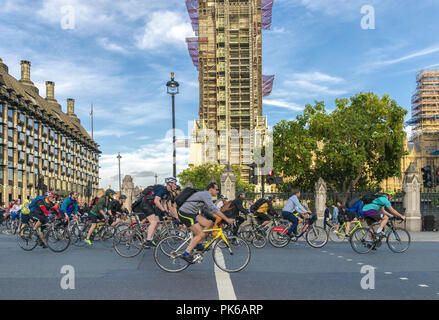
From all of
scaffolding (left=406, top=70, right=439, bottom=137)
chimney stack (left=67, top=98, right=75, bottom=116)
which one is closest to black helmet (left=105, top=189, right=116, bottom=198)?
scaffolding (left=406, top=70, right=439, bottom=137)

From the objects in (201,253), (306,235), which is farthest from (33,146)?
(201,253)

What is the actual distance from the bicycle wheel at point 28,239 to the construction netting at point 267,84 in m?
120

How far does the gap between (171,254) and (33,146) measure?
243ft

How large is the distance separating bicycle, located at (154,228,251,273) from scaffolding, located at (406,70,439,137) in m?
110

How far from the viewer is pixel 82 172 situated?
359 ft

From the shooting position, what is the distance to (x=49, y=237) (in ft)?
44.4

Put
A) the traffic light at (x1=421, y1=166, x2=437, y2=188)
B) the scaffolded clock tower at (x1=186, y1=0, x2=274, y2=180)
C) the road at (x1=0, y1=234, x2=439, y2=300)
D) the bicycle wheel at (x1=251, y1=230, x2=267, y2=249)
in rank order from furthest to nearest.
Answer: the scaffolded clock tower at (x1=186, y1=0, x2=274, y2=180), the traffic light at (x1=421, y1=166, x2=437, y2=188), the bicycle wheel at (x1=251, y1=230, x2=267, y2=249), the road at (x1=0, y1=234, x2=439, y2=300)

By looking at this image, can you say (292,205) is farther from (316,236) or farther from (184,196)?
(184,196)

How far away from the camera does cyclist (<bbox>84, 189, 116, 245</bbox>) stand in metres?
15.1

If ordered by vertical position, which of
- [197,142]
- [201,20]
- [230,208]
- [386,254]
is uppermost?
[201,20]

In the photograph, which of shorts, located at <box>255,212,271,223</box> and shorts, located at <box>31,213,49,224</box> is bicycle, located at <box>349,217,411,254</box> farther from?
shorts, located at <box>31,213,49,224</box>
